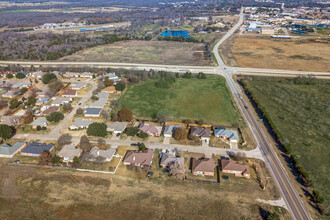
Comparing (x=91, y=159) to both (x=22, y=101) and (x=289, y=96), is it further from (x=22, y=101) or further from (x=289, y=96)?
(x=289, y=96)

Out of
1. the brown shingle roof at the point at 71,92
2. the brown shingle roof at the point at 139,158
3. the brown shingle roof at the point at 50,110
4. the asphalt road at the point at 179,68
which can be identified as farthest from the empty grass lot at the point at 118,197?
the asphalt road at the point at 179,68

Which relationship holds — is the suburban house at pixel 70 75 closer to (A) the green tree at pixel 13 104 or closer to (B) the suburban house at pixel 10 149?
(A) the green tree at pixel 13 104

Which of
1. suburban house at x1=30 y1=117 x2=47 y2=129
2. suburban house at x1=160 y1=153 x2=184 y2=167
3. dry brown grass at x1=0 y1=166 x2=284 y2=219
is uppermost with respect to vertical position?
suburban house at x1=30 y1=117 x2=47 y2=129

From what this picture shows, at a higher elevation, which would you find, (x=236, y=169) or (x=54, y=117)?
(x=54, y=117)

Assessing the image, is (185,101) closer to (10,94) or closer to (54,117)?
(54,117)

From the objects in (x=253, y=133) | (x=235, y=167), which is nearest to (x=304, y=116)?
(x=253, y=133)

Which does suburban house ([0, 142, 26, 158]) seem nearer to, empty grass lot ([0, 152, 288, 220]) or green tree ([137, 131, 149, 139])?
empty grass lot ([0, 152, 288, 220])

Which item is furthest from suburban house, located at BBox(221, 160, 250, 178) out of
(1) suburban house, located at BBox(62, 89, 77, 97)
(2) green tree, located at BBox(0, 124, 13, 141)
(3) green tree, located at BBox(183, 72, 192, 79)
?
(1) suburban house, located at BBox(62, 89, 77, 97)
